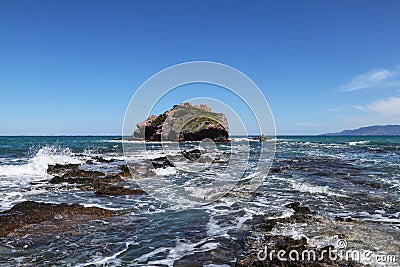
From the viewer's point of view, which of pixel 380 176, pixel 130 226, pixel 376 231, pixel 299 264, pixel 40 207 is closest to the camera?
pixel 299 264

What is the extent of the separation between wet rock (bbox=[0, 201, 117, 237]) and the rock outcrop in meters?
56.8

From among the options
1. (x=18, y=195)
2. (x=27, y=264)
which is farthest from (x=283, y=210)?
(x=18, y=195)

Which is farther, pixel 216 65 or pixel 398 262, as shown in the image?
pixel 216 65

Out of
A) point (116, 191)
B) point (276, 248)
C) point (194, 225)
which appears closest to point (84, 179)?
point (116, 191)

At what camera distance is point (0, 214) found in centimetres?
863

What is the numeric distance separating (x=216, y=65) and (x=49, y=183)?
10022mm

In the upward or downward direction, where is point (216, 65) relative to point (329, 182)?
upward

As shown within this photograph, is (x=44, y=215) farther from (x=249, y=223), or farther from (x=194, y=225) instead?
(x=249, y=223)

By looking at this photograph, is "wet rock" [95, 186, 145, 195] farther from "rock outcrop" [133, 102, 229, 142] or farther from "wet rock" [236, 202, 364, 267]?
"rock outcrop" [133, 102, 229, 142]

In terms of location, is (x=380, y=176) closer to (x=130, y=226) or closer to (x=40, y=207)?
(x=130, y=226)

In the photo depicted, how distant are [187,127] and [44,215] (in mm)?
62348

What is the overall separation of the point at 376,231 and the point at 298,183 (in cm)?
783

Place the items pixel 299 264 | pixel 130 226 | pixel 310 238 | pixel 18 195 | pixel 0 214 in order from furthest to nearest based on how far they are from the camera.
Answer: pixel 18 195 → pixel 0 214 → pixel 130 226 → pixel 310 238 → pixel 299 264

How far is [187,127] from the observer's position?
70.8 metres
